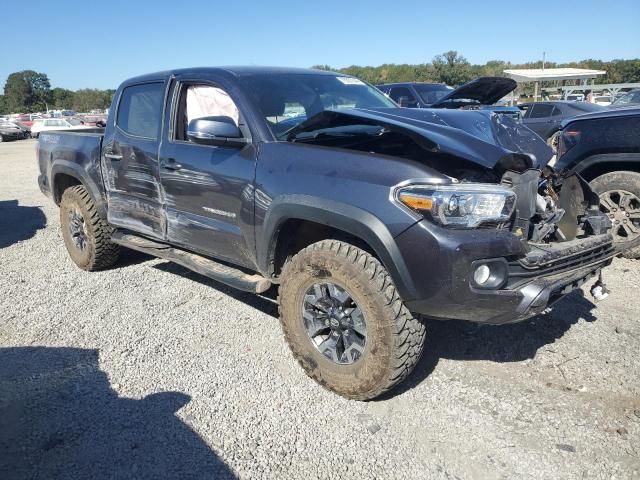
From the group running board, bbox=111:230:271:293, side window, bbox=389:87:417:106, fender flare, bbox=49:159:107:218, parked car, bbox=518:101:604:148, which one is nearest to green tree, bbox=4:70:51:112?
side window, bbox=389:87:417:106

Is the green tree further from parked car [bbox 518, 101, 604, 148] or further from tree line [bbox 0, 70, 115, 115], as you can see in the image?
parked car [bbox 518, 101, 604, 148]

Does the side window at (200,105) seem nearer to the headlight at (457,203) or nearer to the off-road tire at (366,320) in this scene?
the off-road tire at (366,320)

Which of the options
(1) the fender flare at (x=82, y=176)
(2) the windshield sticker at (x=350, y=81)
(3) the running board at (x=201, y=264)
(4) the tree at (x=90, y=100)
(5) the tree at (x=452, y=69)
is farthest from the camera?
(4) the tree at (x=90, y=100)

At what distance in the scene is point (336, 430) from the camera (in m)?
2.81

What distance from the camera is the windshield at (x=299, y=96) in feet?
11.7

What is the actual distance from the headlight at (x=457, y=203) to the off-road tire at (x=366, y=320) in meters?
0.42

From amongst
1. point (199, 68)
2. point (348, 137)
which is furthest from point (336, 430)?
point (199, 68)

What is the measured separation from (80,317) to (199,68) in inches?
89.7

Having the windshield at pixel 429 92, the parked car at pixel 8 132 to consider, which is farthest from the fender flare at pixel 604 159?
the parked car at pixel 8 132

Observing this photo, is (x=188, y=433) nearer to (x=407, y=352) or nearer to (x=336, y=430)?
(x=336, y=430)

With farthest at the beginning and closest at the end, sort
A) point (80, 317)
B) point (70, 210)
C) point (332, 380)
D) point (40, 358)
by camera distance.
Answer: point (70, 210), point (80, 317), point (40, 358), point (332, 380)

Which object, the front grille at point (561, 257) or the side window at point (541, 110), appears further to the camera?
the side window at point (541, 110)

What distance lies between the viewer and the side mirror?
10.7ft

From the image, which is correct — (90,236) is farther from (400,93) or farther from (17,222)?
(400,93)
